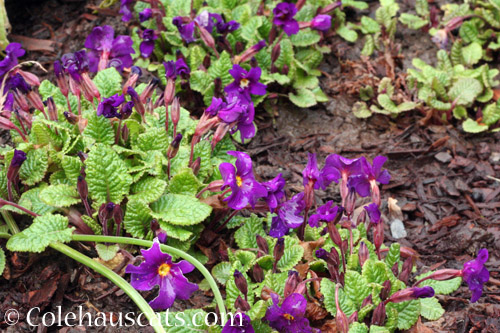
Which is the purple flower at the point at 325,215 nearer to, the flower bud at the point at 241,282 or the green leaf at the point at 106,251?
the flower bud at the point at 241,282

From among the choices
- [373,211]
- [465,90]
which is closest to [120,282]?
[373,211]

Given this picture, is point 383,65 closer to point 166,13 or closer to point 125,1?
point 166,13

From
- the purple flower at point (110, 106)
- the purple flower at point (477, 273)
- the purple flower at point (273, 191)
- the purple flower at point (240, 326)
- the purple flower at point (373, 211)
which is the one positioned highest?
the purple flower at point (110, 106)

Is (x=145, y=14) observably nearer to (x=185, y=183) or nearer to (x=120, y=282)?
(x=185, y=183)

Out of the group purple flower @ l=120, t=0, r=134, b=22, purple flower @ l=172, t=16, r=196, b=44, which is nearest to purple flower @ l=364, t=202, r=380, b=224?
purple flower @ l=172, t=16, r=196, b=44

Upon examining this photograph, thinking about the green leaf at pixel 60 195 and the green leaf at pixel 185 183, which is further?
the green leaf at pixel 185 183

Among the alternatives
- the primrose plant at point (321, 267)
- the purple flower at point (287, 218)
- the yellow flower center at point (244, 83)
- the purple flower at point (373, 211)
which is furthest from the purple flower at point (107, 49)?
the purple flower at point (373, 211)
